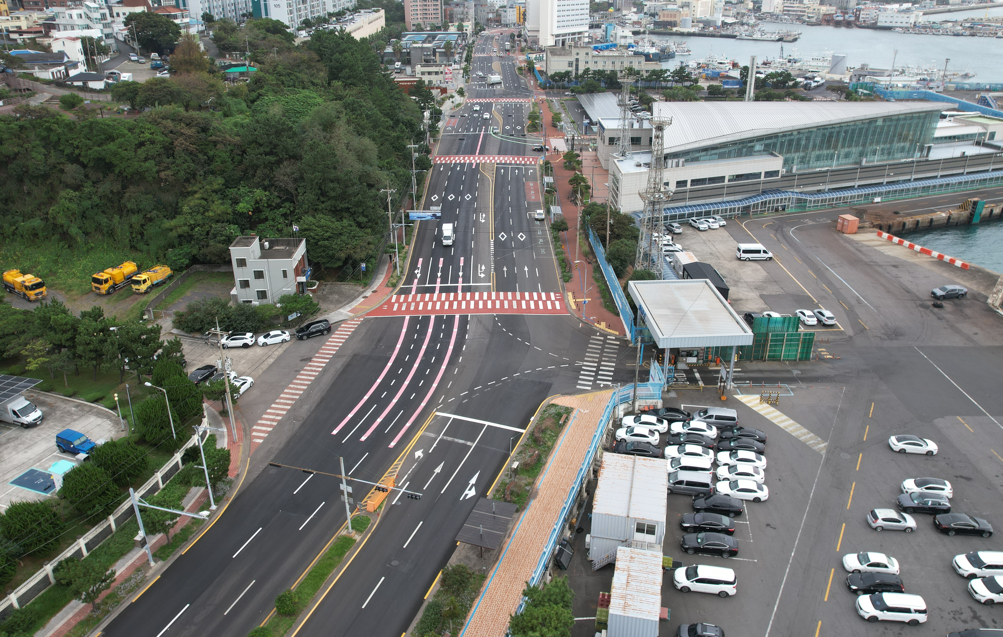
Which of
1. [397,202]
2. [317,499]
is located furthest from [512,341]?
[397,202]

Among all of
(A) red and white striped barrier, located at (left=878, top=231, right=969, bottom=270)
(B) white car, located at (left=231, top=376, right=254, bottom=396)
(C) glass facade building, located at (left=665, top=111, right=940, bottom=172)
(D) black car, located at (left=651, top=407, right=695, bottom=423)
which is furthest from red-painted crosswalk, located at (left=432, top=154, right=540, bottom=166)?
(D) black car, located at (left=651, top=407, right=695, bottom=423)

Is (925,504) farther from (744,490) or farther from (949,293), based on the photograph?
(949,293)

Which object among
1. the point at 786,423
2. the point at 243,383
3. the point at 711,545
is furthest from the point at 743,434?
the point at 243,383

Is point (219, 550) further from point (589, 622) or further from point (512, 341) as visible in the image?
point (512, 341)

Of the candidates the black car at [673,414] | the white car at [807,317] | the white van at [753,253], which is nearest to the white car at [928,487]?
the black car at [673,414]

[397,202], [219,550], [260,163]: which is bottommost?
[219,550]
